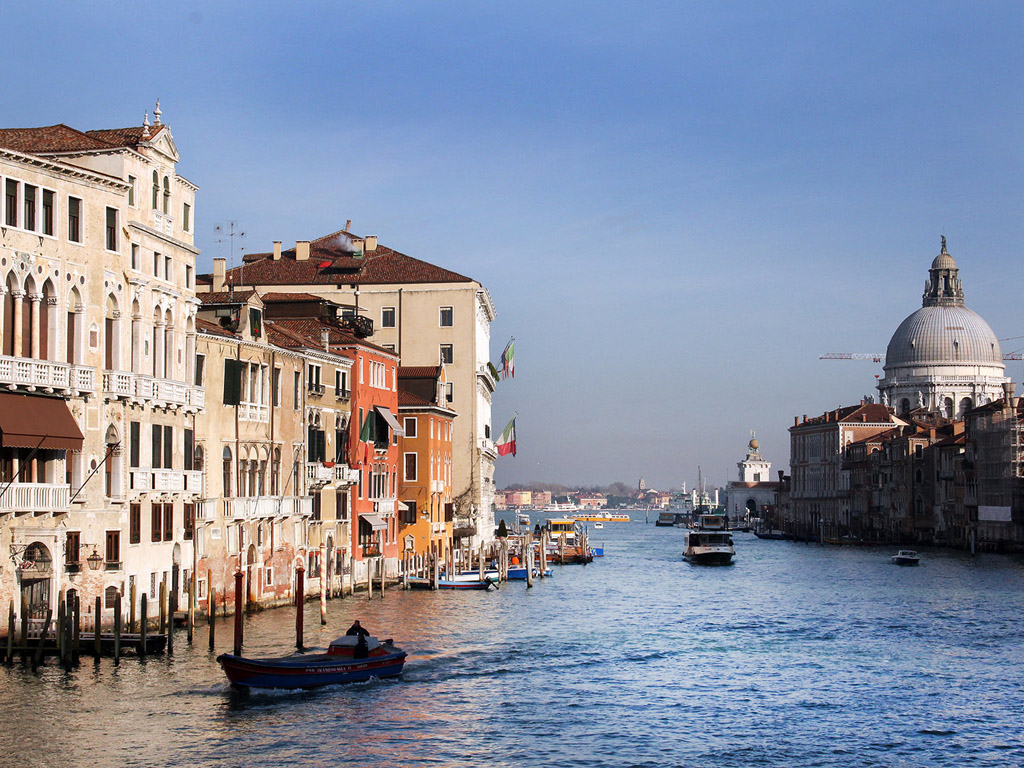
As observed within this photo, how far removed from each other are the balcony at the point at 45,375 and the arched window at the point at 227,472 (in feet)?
25.5

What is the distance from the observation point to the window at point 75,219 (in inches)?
1203

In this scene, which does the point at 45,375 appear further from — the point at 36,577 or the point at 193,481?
the point at 193,481

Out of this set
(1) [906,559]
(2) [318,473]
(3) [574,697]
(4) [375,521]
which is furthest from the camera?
(1) [906,559]

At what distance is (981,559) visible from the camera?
3250 inches

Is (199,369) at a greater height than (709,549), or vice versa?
(199,369)

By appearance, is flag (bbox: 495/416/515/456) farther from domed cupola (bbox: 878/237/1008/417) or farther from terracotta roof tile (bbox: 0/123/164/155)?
domed cupola (bbox: 878/237/1008/417)

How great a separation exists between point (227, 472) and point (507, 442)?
4054 centimetres

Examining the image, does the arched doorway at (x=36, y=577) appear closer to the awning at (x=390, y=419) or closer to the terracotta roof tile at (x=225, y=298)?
the terracotta roof tile at (x=225, y=298)

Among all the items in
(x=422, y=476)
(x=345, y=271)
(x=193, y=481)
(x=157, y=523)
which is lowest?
(x=157, y=523)

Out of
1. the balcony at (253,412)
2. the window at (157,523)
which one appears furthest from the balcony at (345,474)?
the window at (157,523)

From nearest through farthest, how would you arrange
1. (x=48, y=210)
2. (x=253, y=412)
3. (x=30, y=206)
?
(x=30, y=206) < (x=48, y=210) < (x=253, y=412)

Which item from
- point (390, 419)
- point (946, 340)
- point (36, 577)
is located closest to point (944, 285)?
point (946, 340)

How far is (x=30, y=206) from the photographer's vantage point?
2944 centimetres

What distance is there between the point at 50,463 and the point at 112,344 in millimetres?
3255
